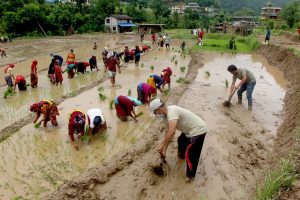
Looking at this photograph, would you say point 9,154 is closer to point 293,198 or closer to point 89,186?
point 89,186

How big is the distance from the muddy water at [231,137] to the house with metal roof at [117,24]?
41812 mm

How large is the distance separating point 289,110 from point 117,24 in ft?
153

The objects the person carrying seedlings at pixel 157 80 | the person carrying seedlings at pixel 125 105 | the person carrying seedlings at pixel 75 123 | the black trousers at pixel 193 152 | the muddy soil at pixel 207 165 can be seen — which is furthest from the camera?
the person carrying seedlings at pixel 157 80

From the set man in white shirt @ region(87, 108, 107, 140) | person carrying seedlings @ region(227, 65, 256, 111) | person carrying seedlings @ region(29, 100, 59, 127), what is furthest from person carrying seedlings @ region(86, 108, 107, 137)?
person carrying seedlings @ region(227, 65, 256, 111)

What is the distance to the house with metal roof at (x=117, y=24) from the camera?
5250 cm

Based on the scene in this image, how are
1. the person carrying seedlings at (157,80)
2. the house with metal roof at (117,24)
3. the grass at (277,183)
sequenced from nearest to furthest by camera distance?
the grass at (277,183), the person carrying seedlings at (157,80), the house with metal roof at (117,24)

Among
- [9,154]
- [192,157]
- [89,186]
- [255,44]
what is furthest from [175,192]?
[255,44]

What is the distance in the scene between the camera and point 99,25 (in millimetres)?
54188

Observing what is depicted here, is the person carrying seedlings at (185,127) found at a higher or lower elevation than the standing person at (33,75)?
higher

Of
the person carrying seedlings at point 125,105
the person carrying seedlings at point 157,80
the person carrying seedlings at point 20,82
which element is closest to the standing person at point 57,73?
the person carrying seedlings at point 20,82

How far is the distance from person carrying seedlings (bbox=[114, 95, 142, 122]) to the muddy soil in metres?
0.74

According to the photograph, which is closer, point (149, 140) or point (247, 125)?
point (149, 140)

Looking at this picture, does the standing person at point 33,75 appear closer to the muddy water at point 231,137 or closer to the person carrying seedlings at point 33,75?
the person carrying seedlings at point 33,75

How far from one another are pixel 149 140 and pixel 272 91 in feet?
22.1
